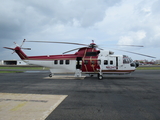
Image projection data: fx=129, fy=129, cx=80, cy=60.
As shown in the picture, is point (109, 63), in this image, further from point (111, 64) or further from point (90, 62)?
point (90, 62)

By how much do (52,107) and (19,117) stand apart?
4.64ft

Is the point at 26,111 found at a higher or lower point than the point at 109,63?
lower

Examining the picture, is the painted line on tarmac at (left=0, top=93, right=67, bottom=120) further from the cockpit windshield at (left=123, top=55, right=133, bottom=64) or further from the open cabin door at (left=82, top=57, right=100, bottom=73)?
the cockpit windshield at (left=123, top=55, right=133, bottom=64)

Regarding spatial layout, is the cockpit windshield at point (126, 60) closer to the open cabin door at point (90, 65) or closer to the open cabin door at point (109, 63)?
the open cabin door at point (109, 63)

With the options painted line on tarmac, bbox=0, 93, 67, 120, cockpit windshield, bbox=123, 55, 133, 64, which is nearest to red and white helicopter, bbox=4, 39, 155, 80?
cockpit windshield, bbox=123, 55, 133, 64

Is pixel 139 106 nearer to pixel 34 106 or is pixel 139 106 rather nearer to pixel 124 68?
pixel 34 106

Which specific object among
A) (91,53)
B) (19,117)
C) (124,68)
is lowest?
(19,117)

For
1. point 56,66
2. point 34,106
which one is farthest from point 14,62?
point 34,106

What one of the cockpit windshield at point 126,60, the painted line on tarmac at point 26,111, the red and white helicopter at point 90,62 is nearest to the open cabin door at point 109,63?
the red and white helicopter at point 90,62

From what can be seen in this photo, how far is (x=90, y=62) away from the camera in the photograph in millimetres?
16922

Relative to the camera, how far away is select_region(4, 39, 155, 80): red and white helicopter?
1675 cm

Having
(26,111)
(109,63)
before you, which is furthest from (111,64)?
(26,111)

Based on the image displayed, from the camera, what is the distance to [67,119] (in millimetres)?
4441

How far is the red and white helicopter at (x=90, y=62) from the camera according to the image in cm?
1675
